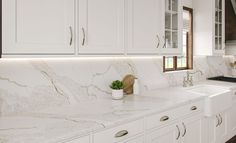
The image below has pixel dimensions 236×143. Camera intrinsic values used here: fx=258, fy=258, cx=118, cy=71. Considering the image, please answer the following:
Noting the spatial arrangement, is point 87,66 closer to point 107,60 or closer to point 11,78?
point 107,60

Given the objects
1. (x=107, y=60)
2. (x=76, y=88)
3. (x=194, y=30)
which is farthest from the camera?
(x=194, y=30)

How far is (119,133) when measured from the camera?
6.13 feet

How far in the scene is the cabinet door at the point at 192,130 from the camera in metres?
2.60

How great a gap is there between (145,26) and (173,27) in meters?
0.56

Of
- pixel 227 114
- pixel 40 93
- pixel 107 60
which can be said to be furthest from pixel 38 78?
pixel 227 114

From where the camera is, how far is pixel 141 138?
2066mm

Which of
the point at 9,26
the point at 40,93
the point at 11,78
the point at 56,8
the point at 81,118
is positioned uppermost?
the point at 56,8

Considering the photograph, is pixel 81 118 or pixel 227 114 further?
pixel 227 114

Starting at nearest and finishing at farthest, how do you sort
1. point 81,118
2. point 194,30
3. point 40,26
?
point 40,26 → point 81,118 → point 194,30

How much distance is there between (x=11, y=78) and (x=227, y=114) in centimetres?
286

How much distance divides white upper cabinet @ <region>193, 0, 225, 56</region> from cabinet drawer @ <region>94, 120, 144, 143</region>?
2.27 m

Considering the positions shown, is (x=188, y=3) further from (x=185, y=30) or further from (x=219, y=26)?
(x=219, y=26)

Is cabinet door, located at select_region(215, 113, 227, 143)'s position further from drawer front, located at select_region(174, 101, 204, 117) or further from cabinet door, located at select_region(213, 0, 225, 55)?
cabinet door, located at select_region(213, 0, 225, 55)

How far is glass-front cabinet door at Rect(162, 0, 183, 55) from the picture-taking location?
290 cm
